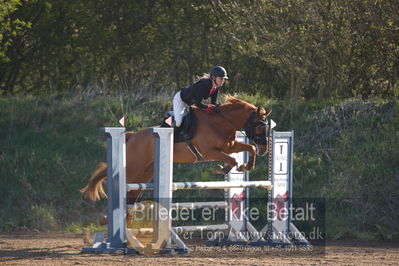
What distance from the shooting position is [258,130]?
24.5 ft

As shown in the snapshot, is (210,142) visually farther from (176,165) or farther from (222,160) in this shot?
(176,165)

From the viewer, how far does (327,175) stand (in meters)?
10.4

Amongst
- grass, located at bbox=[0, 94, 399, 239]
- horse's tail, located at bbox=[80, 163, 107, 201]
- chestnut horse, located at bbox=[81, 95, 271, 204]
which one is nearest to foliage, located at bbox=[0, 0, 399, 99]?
grass, located at bbox=[0, 94, 399, 239]

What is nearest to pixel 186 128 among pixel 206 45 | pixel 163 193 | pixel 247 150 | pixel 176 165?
pixel 247 150

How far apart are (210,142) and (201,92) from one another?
0.57 meters

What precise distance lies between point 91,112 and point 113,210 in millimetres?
6282

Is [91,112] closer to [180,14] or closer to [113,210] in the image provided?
[180,14]

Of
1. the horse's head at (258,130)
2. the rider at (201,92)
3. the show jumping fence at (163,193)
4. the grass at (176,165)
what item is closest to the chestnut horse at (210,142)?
the horse's head at (258,130)

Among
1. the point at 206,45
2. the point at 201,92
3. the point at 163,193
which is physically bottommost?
the point at 163,193

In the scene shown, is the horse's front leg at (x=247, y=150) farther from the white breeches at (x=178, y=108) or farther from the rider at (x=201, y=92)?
the white breeches at (x=178, y=108)

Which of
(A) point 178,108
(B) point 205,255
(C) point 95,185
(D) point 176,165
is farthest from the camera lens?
(D) point 176,165

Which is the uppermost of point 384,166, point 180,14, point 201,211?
point 180,14

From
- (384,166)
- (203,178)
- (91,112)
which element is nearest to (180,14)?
(91,112)

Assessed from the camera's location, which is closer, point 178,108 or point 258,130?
point 258,130
